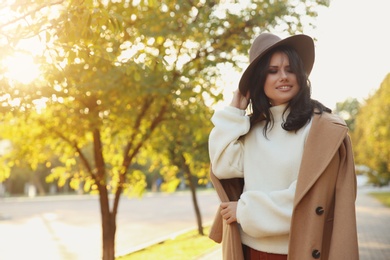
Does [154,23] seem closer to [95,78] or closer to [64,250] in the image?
[95,78]

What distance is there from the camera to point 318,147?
8.23 feet

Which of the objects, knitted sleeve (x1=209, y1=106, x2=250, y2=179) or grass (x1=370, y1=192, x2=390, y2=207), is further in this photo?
grass (x1=370, y1=192, x2=390, y2=207)

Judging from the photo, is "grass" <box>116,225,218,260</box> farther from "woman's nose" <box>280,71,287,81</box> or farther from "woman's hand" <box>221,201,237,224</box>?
"woman's nose" <box>280,71,287,81</box>

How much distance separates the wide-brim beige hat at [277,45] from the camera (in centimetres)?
275

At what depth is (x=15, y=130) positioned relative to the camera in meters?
9.02

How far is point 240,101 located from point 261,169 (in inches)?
16.8

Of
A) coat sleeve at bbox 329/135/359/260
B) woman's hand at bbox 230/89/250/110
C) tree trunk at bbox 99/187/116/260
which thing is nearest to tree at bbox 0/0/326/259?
tree trunk at bbox 99/187/116/260

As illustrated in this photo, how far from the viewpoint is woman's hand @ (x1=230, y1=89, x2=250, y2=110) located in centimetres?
291

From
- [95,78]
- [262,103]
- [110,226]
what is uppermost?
[95,78]

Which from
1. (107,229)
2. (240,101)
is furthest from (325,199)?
(107,229)

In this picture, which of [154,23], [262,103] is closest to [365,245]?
[154,23]

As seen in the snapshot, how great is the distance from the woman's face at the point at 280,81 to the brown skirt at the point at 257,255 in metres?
0.67

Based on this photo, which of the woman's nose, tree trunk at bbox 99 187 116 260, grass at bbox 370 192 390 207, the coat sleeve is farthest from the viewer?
grass at bbox 370 192 390 207

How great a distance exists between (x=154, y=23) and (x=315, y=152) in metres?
5.17
